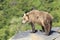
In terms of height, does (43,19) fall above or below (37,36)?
above

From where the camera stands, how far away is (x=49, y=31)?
8.98 meters

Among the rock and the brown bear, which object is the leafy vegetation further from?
the brown bear

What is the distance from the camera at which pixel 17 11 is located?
17.4m

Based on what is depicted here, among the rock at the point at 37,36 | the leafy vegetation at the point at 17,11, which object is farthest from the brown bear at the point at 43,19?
the leafy vegetation at the point at 17,11

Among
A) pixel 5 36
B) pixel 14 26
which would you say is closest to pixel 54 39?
pixel 5 36

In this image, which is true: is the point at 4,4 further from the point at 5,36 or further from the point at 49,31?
the point at 49,31

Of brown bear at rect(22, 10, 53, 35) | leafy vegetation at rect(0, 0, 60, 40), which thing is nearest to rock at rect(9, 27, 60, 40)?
brown bear at rect(22, 10, 53, 35)

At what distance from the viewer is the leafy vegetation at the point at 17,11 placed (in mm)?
14789

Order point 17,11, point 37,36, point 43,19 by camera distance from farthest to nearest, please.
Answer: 1. point 17,11
2. point 37,36
3. point 43,19

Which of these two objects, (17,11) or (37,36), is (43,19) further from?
(17,11)

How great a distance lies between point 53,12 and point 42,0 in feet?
6.61

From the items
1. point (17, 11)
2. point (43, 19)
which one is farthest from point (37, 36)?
point (17, 11)

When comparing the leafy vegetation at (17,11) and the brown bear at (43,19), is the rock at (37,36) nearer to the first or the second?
the brown bear at (43,19)

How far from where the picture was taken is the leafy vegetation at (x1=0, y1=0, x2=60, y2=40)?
14789 mm
